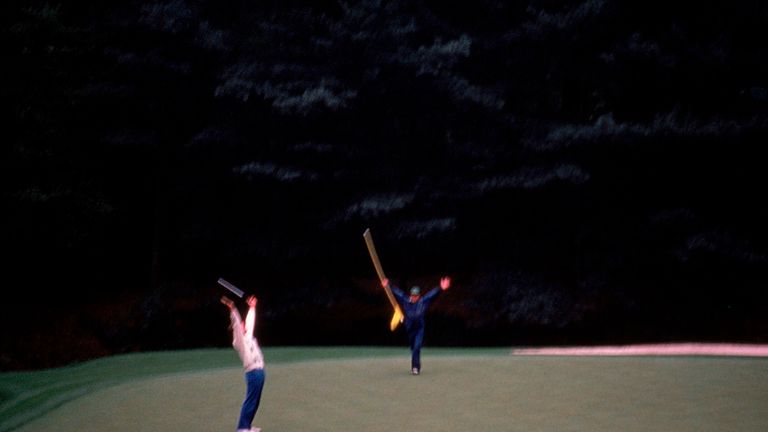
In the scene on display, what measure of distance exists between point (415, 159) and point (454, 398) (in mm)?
17084

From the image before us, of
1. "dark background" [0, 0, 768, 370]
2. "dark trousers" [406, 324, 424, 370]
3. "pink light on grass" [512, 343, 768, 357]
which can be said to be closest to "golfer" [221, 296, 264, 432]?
"dark trousers" [406, 324, 424, 370]

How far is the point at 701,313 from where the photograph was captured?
2822cm

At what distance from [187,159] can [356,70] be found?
704 cm

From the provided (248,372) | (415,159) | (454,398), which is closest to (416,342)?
(454,398)

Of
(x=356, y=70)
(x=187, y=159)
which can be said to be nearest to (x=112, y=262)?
(x=187, y=159)

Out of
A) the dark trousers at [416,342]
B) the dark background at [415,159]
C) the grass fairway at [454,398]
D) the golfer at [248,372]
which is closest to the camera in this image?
the golfer at [248,372]

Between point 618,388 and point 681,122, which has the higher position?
point 681,122

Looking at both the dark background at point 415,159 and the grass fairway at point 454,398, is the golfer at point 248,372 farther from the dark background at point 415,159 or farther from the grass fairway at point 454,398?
the dark background at point 415,159

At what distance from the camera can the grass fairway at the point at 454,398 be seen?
10.9m

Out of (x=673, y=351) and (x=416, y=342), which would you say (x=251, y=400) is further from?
(x=673, y=351)

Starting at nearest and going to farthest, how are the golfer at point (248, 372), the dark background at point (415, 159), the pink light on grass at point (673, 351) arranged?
1. the golfer at point (248, 372)
2. the pink light on grass at point (673, 351)
3. the dark background at point (415, 159)

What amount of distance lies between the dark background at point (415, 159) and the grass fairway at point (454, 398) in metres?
9.90

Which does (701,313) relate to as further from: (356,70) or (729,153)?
(356,70)

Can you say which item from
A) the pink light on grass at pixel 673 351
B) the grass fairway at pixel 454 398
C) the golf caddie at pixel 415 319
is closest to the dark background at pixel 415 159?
the pink light on grass at pixel 673 351
